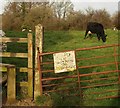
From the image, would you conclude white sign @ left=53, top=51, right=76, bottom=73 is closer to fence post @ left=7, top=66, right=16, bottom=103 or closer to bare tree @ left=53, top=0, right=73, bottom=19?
fence post @ left=7, top=66, right=16, bottom=103

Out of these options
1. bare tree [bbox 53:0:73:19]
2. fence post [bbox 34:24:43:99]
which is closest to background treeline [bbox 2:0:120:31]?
bare tree [bbox 53:0:73:19]

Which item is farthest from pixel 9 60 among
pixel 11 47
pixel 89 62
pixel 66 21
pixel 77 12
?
pixel 77 12

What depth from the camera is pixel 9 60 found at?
484 inches

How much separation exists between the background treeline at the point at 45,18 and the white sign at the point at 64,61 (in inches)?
1120

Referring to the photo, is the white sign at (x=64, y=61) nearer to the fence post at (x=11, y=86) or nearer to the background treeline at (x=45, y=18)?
the fence post at (x=11, y=86)

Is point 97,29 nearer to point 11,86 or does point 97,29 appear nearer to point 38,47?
point 38,47

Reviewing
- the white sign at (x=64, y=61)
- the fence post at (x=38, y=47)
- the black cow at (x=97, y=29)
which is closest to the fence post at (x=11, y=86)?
the fence post at (x=38, y=47)

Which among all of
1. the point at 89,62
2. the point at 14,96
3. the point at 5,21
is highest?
the point at 5,21

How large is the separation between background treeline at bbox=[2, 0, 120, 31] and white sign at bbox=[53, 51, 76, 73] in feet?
93.3

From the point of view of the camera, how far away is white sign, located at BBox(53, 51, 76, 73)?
24.1ft

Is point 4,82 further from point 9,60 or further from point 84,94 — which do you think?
point 9,60

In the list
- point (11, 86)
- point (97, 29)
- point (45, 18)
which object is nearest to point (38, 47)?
point (11, 86)

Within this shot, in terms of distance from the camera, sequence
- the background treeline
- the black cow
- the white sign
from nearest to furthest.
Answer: the white sign, the black cow, the background treeline

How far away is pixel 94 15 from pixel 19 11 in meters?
10.9
